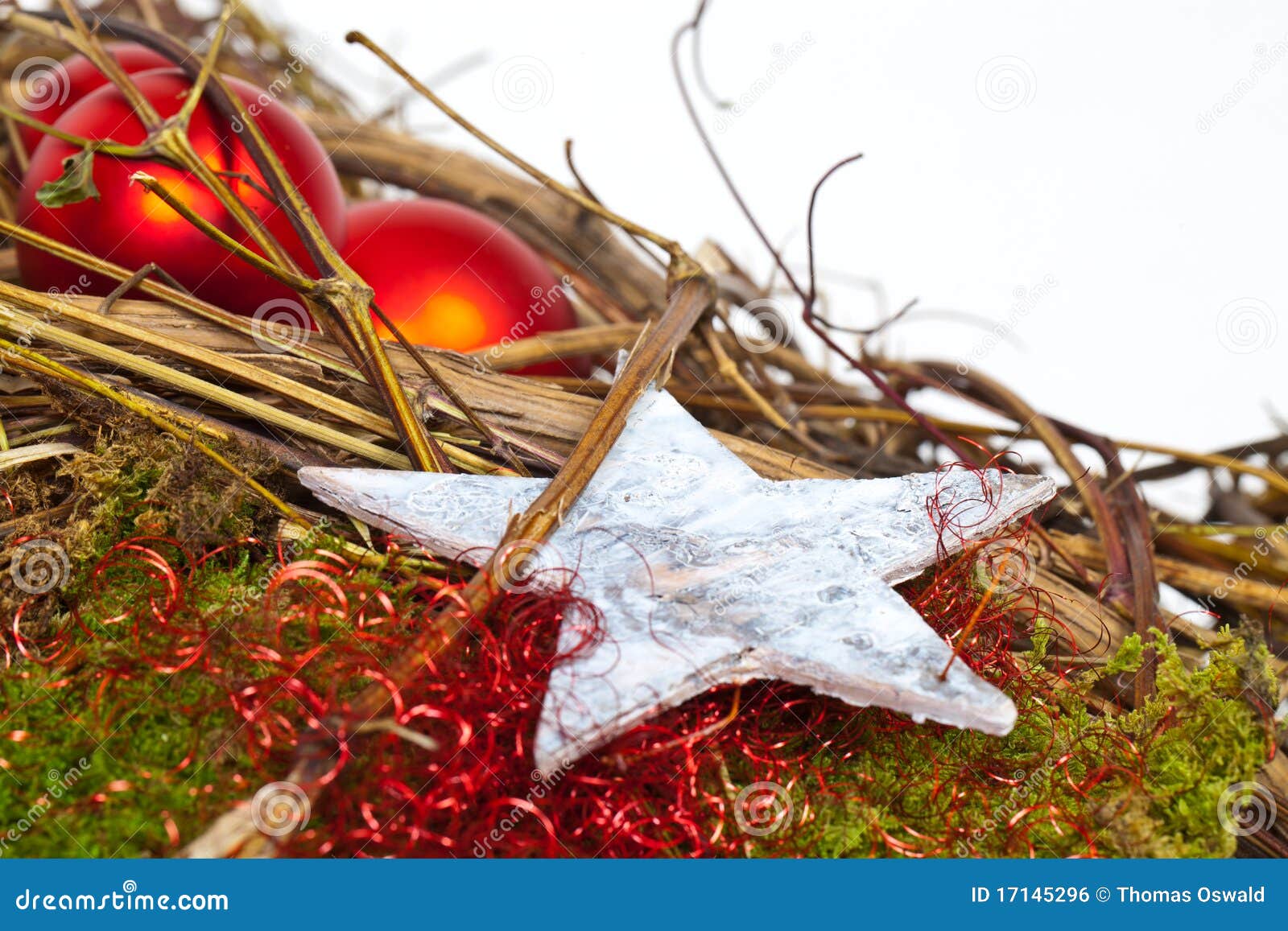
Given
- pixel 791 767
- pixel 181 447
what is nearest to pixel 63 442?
pixel 181 447

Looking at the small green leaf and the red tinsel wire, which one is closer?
the red tinsel wire

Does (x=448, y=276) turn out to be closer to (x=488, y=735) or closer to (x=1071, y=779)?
(x=488, y=735)

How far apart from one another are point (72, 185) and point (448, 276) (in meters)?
0.33

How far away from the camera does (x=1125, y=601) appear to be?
90 cm

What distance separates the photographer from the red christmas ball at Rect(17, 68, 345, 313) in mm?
856

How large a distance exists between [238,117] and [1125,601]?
85 centimetres

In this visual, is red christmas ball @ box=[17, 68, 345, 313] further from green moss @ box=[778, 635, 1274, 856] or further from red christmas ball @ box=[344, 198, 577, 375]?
green moss @ box=[778, 635, 1274, 856]

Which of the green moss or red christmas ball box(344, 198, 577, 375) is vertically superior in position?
red christmas ball box(344, 198, 577, 375)

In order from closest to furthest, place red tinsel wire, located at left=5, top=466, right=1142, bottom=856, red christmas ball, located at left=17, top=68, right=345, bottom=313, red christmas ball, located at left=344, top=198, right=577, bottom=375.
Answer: red tinsel wire, located at left=5, top=466, right=1142, bottom=856, red christmas ball, located at left=17, top=68, right=345, bottom=313, red christmas ball, located at left=344, top=198, right=577, bottom=375

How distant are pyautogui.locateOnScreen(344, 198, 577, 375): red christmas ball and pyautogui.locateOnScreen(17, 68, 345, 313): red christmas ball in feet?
0.25

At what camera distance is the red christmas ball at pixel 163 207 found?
856 mm

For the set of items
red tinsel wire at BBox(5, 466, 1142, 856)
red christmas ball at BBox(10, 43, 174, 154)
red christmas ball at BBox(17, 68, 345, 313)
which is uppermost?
red christmas ball at BBox(10, 43, 174, 154)

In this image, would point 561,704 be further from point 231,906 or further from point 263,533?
point 263,533

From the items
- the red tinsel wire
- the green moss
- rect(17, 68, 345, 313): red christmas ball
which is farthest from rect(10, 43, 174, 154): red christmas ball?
the green moss
